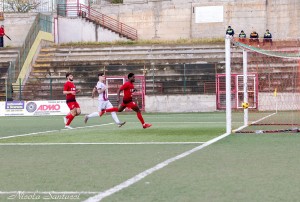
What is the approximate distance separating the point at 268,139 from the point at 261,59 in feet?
76.7

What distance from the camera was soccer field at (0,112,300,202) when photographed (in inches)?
242

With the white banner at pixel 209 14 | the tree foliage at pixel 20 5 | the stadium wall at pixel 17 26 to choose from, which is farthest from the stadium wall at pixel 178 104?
the tree foliage at pixel 20 5

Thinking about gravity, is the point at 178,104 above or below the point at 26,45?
below

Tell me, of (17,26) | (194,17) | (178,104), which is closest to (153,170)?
(178,104)

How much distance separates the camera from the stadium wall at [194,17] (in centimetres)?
4566

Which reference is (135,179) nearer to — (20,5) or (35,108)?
(35,108)

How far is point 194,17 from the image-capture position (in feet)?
156

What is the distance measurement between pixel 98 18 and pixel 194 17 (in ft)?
25.4

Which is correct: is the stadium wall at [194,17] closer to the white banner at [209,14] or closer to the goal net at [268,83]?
the white banner at [209,14]

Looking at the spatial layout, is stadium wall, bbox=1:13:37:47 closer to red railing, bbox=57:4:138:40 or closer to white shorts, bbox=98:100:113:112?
red railing, bbox=57:4:138:40

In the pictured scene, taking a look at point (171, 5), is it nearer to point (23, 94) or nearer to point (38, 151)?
point (23, 94)

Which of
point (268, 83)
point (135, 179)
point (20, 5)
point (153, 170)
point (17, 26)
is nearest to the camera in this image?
point (135, 179)

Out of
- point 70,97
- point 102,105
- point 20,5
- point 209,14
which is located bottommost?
point 102,105

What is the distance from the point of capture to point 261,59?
Result: 3544 cm
